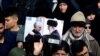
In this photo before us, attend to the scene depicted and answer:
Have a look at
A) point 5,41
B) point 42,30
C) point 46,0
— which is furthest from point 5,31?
point 46,0

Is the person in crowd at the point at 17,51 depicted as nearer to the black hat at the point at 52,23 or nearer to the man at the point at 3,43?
the man at the point at 3,43

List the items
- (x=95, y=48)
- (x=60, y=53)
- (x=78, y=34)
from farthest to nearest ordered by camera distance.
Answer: (x=95, y=48) < (x=78, y=34) < (x=60, y=53)

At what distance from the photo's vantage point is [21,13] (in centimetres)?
980

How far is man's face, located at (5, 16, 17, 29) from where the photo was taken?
765cm

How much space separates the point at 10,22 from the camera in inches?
304

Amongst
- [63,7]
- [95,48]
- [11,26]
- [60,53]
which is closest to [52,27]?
[60,53]

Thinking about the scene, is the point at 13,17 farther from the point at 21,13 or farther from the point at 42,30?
the point at 21,13

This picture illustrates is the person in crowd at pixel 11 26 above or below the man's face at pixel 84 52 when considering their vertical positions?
above

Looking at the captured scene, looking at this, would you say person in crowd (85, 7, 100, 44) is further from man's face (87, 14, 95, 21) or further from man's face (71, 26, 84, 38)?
man's face (71, 26, 84, 38)

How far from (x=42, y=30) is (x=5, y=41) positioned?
0.62 metres

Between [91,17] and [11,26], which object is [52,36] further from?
[91,17]

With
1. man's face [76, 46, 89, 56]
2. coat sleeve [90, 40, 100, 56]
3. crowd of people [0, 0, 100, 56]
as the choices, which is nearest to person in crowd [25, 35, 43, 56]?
crowd of people [0, 0, 100, 56]

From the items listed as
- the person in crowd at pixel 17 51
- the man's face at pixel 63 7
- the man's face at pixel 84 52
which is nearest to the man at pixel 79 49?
the man's face at pixel 84 52

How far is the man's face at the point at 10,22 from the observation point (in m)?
7.65
